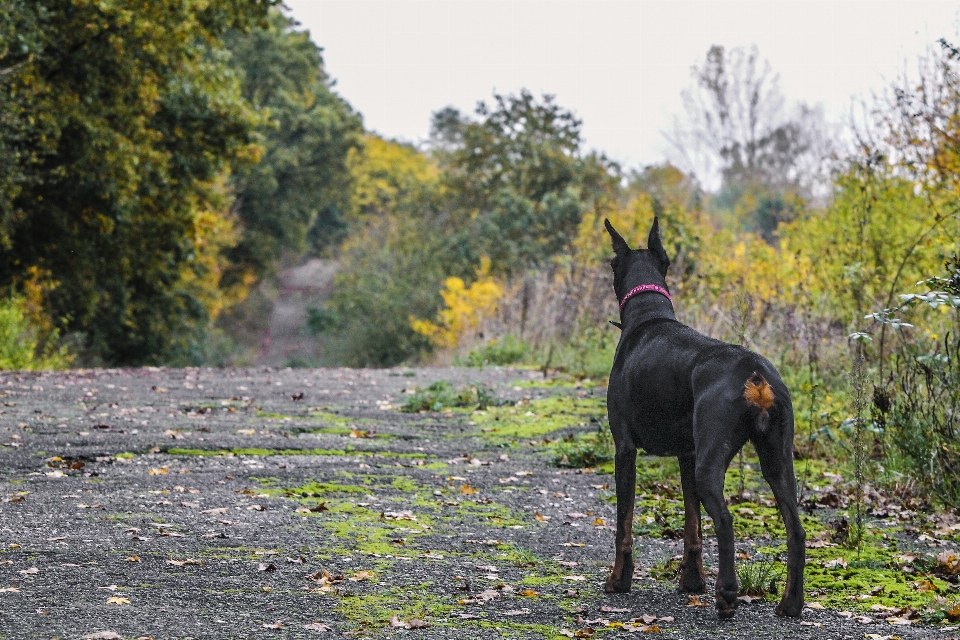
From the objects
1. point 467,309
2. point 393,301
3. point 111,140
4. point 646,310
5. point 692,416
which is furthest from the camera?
point 393,301

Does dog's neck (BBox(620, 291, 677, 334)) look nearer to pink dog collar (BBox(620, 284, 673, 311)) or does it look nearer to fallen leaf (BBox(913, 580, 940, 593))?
pink dog collar (BBox(620, 284, 673, 311))

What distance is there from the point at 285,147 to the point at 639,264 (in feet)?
131

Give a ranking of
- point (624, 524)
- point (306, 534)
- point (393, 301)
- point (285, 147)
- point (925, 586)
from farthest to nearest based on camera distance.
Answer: point (285, 147)
point (393, 301)
point (306, 534)
point (925, 586)
point (624, 524)

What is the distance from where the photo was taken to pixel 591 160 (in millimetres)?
Answer: 33250

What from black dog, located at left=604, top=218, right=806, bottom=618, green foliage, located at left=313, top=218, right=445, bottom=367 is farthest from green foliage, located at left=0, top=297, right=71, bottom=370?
black dog, located at left=604, top=218, right=806, bottom=618

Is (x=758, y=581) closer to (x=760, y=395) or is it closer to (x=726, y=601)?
(x=726, y=601)

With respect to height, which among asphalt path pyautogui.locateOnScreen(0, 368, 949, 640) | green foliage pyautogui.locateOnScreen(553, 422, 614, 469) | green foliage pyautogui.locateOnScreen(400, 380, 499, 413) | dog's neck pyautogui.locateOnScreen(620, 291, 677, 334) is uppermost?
dog's neck pyautogui.locateOnScreen(620, 291, 677, 334)

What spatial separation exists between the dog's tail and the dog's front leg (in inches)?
29.6

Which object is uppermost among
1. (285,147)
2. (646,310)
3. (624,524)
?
(285,147)

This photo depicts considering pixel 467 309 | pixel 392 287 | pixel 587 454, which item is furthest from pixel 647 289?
pixel 392 287

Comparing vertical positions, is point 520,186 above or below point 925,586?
above

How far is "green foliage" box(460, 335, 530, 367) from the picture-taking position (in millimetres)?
19562

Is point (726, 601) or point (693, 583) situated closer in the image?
point (726, 601)

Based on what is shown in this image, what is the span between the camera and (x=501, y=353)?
19.8 metres
